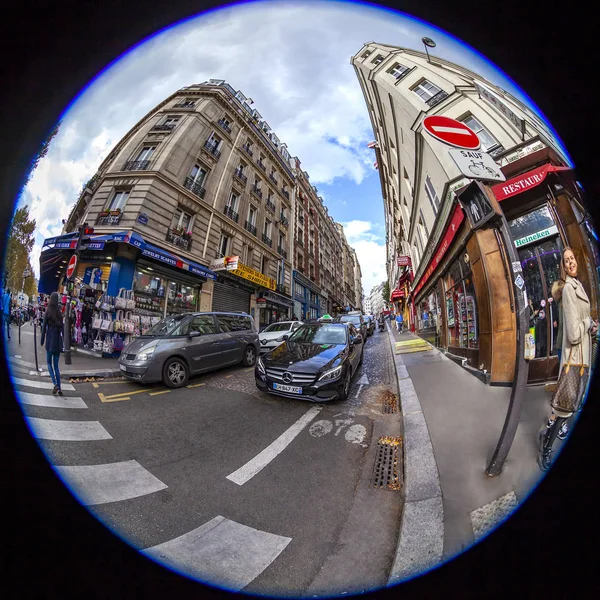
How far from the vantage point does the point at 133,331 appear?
6.57 meters

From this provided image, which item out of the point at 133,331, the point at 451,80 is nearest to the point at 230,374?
the point at 133,331

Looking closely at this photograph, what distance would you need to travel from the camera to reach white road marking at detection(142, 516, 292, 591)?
944 mm

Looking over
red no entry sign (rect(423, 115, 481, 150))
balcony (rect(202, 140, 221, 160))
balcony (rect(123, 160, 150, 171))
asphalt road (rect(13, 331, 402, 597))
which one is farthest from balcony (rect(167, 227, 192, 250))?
red no entry sign (rect(423, 115, 481, 150))

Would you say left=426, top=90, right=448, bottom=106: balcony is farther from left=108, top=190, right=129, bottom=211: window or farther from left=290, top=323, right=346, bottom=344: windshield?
left=108, top=190, right=129, bottom=211: window

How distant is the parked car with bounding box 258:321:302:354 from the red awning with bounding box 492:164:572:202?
734cm

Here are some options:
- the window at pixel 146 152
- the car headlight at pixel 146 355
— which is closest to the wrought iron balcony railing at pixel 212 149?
the window at pixel 146 152

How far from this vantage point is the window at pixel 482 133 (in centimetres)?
124

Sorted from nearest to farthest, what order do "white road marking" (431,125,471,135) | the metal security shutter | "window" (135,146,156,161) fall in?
"white road marking" (431,125,471,135) → "window" (135,146,156,161) → the metal security shutter

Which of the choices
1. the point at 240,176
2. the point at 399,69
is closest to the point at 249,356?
the point at 399,69

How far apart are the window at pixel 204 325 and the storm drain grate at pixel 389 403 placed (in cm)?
405

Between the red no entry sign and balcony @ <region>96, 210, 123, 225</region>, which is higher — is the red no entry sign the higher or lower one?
the lower one

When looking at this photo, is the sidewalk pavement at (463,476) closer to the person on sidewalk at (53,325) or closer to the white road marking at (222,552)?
the white road marking at (222,552)

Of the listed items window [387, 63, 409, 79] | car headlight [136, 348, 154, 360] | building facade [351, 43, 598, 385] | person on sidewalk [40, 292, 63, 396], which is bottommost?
car headlight [136, 348, 154, 360]

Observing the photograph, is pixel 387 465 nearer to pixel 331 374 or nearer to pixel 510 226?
pixel 331 374
